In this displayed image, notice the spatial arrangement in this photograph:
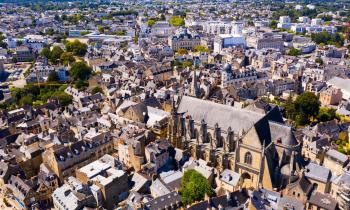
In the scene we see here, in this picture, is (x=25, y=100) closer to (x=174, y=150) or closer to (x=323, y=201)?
(x=174, y=150)

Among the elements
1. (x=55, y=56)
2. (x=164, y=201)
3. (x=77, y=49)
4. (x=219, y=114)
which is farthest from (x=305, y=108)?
(x=77, y=49)

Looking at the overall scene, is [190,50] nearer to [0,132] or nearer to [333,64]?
[333,64]

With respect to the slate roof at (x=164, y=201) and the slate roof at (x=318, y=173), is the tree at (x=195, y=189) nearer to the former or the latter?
the slate roof at (x=164, y=201)

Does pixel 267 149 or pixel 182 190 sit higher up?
pixel 267 149

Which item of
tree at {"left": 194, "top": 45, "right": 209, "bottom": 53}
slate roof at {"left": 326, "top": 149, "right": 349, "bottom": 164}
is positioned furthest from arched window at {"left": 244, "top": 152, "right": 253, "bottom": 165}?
tree at {"left": 194, "top": 45, "right": 209, "bottom": 53}

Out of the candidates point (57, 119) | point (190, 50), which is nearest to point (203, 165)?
point (57, 119)
